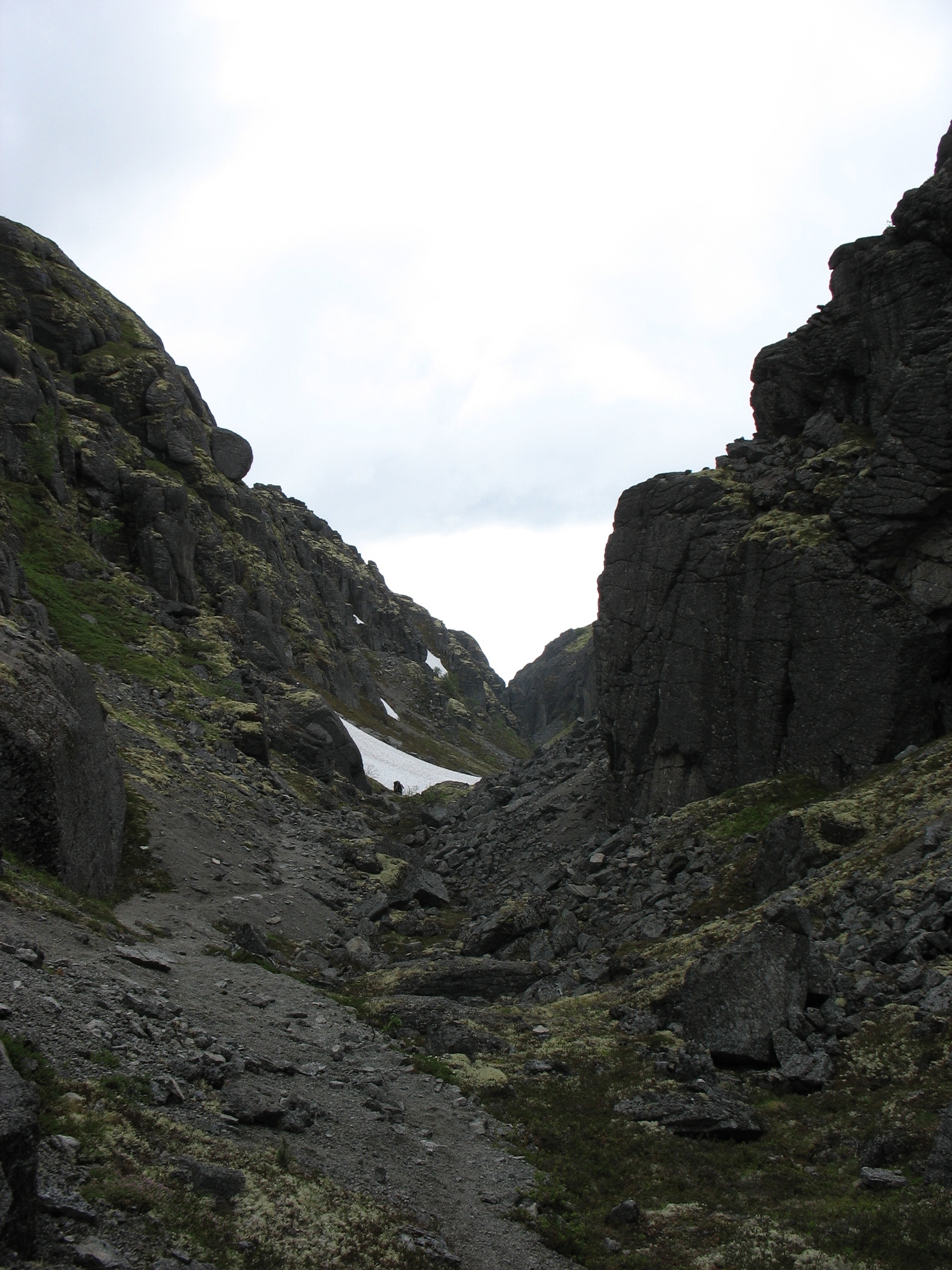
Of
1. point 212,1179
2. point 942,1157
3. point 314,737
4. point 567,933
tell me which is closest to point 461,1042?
point 567,933

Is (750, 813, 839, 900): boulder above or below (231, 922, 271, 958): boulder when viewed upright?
above

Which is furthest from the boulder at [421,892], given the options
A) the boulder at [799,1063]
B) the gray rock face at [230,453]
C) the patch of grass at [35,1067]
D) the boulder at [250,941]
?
the gray rock face at [230,453]

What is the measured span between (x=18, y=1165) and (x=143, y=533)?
65854 millimetres

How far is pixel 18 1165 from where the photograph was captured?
7332 mm

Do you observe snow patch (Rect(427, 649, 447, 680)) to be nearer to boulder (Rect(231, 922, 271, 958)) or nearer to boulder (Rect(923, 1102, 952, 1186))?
boulder (Rect(231, 922, 271, 958))

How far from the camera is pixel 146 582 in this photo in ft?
213

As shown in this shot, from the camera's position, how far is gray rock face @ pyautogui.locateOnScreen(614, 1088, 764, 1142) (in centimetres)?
1478

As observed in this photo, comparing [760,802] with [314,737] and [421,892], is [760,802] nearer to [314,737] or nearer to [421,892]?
[421,892]

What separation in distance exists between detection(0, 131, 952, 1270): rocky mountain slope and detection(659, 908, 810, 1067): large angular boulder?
77 millimetres

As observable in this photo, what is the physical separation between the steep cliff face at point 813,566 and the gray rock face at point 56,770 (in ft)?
88.8

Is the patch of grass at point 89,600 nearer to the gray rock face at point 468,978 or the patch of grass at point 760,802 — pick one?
the gray rock face at point 468,978

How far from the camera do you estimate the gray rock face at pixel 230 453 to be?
3543 inches

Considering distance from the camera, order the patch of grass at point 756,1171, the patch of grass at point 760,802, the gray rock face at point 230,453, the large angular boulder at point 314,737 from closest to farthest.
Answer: the patch of grass at point 756,1171 < the patch of grass at point 760,802 < the large angular boulder at point 314,737 < the gray rock face at point 230,453

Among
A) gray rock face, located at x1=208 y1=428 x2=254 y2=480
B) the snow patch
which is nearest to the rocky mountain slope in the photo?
gray rock face, located at x1=208 y1=428 x2=254 y2=480
